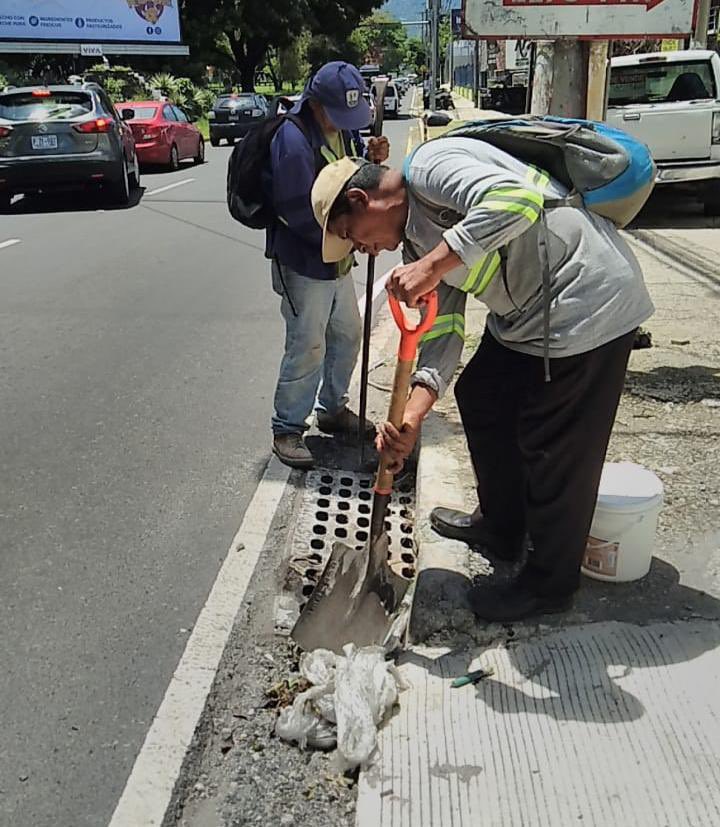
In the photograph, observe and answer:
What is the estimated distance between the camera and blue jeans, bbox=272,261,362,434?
4301 millimetres

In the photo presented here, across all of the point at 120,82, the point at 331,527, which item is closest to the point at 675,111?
the point at 331,527

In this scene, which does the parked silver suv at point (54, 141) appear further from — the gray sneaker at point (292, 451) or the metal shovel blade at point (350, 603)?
the metal shovel blade at point (350, 603)

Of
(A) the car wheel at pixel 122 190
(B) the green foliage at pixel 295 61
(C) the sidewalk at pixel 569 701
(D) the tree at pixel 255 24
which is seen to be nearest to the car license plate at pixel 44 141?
(A) the car wheel at pixel 122 190

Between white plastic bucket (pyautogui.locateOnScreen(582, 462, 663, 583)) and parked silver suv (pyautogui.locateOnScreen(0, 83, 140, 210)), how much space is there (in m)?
11.1

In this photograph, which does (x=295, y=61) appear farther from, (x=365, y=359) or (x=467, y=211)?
(x=467, y=211)

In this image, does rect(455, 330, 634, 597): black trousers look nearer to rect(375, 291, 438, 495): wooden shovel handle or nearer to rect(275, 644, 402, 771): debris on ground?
rect(375, 291, 438, 495): wooden shovel handle

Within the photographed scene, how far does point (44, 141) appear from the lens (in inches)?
495

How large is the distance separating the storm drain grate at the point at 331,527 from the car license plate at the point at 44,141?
32.1 feet

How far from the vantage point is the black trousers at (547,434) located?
2.78m

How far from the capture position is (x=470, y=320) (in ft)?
23.3

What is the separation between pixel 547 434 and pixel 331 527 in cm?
147

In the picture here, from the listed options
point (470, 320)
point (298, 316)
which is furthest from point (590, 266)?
point (470, 320)

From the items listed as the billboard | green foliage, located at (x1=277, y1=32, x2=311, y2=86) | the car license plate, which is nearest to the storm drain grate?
the car license plate

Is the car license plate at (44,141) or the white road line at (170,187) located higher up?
the car license plate at (44,141)
